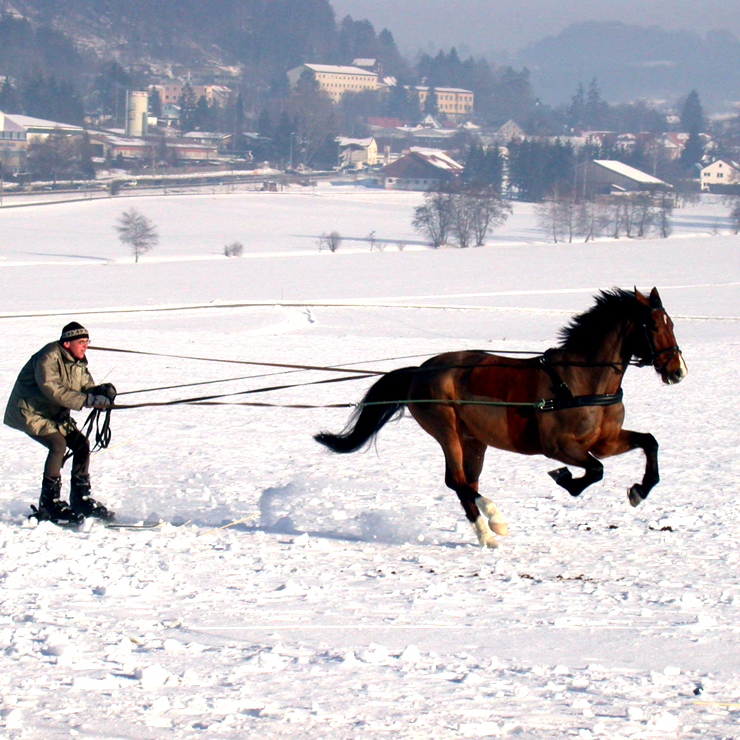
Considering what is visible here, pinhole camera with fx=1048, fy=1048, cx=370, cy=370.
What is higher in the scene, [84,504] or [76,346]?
[76,346]

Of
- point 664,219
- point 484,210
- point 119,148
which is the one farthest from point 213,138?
point 664,219

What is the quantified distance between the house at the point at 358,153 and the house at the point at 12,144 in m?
40.7

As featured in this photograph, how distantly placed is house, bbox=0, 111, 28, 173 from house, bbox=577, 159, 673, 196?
2298 inches

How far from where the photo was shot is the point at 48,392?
692cm

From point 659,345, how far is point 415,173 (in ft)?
386

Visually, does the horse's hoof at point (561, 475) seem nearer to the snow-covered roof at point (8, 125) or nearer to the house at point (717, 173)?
the house at point (717, 173)

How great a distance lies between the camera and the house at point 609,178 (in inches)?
4245

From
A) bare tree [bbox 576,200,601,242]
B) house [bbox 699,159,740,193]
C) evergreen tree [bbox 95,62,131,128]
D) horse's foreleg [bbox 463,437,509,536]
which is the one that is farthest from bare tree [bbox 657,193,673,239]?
evergreen tree [bbox 95,62,131,128]

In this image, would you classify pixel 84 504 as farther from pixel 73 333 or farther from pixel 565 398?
pixel 565 398

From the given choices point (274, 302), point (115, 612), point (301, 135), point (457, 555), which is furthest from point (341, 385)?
point (301, 135)

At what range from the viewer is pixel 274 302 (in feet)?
98.3

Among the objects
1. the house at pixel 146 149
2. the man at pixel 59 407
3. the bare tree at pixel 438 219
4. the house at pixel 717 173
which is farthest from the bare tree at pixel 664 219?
the man at pixel 59 407

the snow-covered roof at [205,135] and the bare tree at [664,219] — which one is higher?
the snow-covered roof at [205,135]

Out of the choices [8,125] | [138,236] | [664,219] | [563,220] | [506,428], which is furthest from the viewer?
[8,125]
